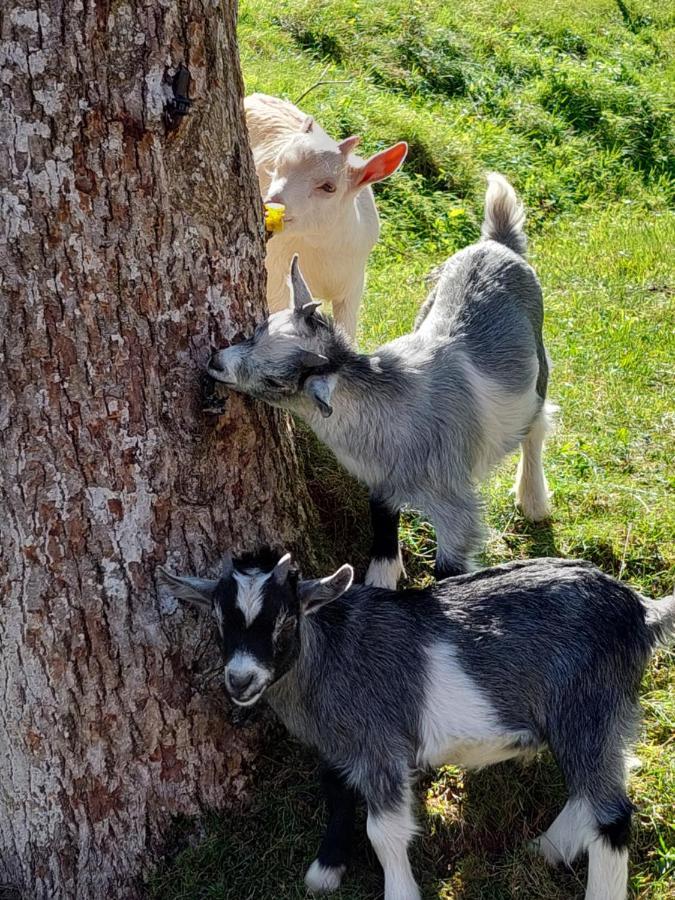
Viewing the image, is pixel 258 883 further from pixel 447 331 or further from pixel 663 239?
pixel 663 239

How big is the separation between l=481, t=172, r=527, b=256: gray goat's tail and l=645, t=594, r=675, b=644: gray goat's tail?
6.42 feet

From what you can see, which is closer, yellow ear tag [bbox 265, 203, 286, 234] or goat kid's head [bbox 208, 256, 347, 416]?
goat kid's head [bbox 208, 256, 347, 416]

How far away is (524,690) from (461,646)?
0.22 meters

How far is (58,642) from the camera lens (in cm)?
312

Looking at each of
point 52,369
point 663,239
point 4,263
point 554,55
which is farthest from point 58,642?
point 554,55

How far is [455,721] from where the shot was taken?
3281mm

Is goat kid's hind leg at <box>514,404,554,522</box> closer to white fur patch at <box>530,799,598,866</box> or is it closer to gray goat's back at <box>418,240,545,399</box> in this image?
gray goat's back at <box>418,240,545,399</box>

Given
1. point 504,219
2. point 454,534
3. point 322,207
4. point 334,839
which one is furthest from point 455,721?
point 322,207

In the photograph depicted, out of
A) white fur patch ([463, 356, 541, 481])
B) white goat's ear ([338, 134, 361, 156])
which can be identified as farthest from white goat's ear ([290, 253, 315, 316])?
white goat's ear ([338, 134, 361, 156])

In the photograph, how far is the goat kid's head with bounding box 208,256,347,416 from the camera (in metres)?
3.20

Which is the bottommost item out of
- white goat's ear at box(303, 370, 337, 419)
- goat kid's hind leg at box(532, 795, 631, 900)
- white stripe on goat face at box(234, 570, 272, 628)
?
goat kid's hind leg at box(532, 795, 631, 900)

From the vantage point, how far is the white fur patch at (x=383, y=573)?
397 cm

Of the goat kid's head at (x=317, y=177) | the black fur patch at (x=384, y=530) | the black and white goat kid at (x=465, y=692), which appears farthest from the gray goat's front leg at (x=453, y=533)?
the goat kid's head at (x=317, y=177)

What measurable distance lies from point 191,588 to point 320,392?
803 mm
